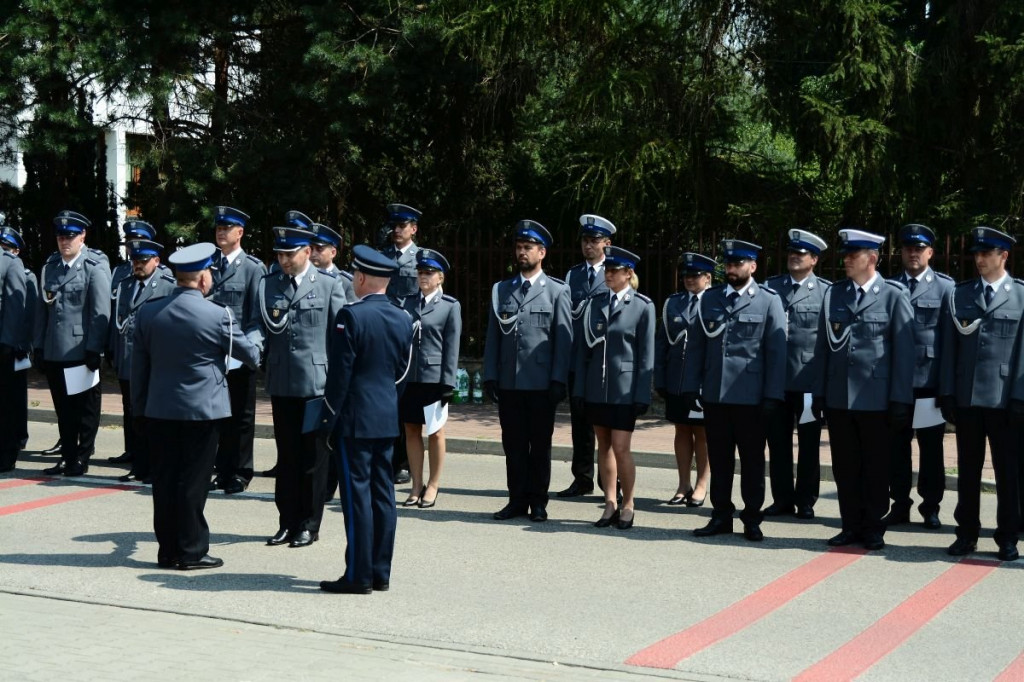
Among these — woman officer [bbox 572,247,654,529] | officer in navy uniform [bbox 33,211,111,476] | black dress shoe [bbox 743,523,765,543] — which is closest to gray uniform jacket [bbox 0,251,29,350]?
officer in navy uniform [bbox 33,211,111,476]

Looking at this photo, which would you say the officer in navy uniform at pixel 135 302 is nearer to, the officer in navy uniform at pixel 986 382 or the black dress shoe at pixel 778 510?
the black dress shoe at pixel 778 510

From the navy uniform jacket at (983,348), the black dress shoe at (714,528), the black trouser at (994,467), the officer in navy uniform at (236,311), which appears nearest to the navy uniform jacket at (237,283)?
the officer in navy uniform at (236,311)

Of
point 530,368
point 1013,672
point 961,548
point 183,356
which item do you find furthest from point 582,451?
point 1013,672

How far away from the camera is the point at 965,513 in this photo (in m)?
8.65

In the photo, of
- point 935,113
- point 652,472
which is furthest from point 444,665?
point 935,113

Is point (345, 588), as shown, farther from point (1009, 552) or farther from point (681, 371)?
point (1009, 552)

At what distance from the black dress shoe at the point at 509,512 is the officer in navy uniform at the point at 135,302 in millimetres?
2999

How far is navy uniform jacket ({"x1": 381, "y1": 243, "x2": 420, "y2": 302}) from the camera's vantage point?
1072cm

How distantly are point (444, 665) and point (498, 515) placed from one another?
3.60m

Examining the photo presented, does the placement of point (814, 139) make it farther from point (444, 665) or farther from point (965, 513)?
point (444, 665)

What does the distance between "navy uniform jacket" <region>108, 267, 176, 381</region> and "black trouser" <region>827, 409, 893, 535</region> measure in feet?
17.9

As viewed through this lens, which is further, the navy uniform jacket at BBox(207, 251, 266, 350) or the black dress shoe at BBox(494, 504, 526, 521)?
the navy uniform jacket at BBox(207, 251, 266, 350)

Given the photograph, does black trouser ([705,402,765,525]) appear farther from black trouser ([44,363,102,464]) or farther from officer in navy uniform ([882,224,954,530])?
black trouser ([44,363,102,464])

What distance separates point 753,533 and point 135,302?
5.32m
